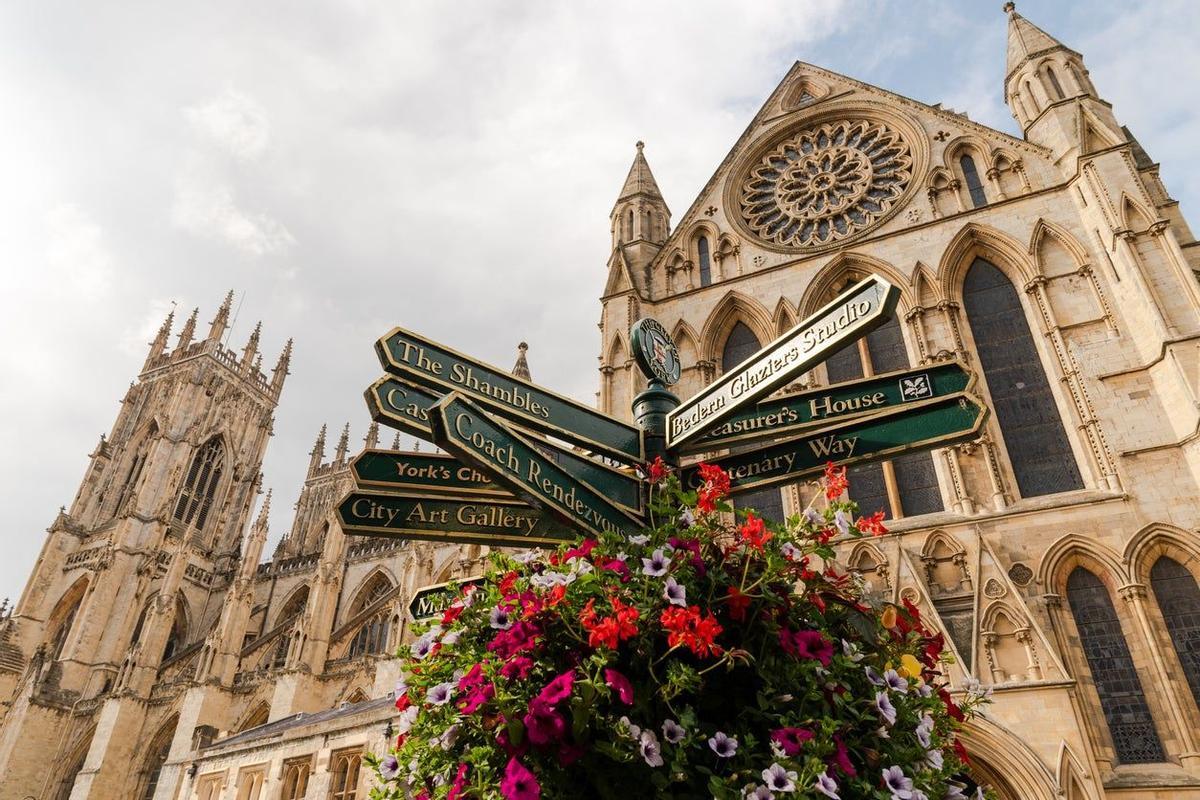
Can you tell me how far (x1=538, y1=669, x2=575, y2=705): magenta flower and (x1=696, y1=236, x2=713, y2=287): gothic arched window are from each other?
542 inches

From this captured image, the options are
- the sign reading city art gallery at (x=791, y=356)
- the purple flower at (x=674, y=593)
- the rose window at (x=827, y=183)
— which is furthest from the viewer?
the rose window at (x=827, y=183)

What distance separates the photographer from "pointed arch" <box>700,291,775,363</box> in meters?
14.4

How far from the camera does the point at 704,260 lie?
16.0 m

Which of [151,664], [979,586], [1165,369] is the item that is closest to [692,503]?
[979,586]

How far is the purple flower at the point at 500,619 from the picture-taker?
258cm

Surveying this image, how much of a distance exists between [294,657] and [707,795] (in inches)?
1194

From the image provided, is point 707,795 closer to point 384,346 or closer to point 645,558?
point 645,558

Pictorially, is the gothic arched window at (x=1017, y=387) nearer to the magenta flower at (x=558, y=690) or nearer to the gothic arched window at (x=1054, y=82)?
the gothic arched window at (x=1054, y=82)

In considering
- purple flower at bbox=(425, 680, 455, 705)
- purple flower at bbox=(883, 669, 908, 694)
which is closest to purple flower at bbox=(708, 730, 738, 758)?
purple flower at bbox=(883, 669, 908, 694)

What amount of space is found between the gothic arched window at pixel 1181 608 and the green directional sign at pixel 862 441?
839 cm

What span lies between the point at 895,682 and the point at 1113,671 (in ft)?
29.1

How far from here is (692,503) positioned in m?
2.71

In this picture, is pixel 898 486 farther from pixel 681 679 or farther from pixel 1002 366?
pixel 681 679

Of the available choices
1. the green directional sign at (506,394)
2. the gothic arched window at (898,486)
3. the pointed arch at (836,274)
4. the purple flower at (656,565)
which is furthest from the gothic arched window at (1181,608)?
the purple flower at (656,565)
